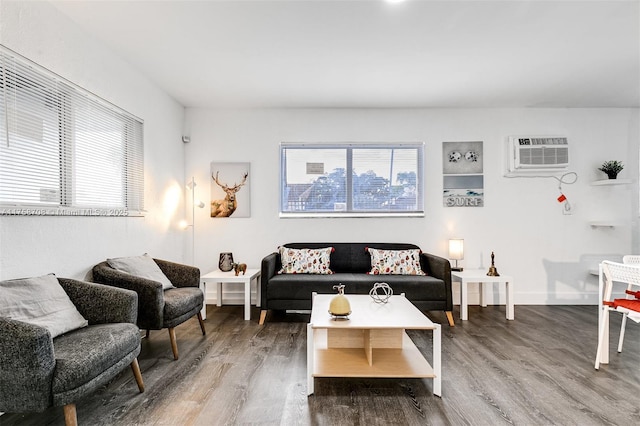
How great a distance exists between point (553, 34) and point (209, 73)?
315 centimetres

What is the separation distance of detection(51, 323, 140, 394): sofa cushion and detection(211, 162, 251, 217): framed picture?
256 cm

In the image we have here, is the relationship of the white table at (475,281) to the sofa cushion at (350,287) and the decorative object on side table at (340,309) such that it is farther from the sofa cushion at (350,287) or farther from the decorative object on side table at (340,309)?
the decorative object on side table at (340,309)

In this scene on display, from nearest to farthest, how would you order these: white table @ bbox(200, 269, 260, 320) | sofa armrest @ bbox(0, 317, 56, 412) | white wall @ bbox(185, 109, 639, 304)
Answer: sofa armrest @ bbox(0, 317, 56, 412), white table @ bbox(200, 269, 260, 320), white wall @ bbox(185, 109, 639, 304)

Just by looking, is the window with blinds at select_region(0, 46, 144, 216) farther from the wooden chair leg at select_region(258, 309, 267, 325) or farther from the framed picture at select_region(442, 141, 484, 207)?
the framed picture at select_region(442, 141, 484, 207)

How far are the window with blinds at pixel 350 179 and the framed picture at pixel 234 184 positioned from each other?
1.55 feet

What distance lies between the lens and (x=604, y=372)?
249 centimetres

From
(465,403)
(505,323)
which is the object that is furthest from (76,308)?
(505,323)

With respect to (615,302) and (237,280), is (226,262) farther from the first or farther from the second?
(615,302)

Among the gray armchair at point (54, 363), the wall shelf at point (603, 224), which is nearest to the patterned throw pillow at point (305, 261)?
the gray armchair at point (54, 363)

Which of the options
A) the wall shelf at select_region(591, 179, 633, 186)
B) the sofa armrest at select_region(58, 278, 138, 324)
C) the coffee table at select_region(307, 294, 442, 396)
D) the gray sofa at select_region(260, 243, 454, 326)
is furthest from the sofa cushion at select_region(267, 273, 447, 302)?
the wall shelf at select_region(591, 179, 633, 186)

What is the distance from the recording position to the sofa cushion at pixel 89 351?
5.33 feet

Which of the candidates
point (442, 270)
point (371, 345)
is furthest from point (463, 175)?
point (371, 345)

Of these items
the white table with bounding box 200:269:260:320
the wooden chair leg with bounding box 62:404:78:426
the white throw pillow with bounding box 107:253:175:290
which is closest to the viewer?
the wooden chair leg with bounding box 62:404:78:426

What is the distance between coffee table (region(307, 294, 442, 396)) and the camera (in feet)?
7.08
